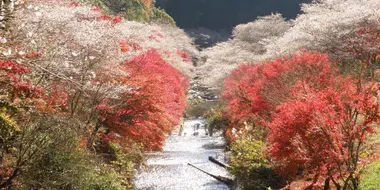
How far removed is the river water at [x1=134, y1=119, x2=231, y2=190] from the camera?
676 inches

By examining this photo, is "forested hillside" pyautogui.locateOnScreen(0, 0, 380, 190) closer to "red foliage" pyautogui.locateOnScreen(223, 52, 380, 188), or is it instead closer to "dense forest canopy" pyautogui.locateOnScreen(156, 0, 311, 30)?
"red foliage" pyautogui.locateOnScreen(223, 52, 380, 188)

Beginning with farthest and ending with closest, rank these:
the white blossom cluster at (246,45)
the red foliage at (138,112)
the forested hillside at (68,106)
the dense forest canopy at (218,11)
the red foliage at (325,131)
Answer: the dense forest canopy at (218,11) → the white blossom cluster at (246,45) → the red foliage at (138,112) → the forested hillside at (68,106) → the red foliage at (325,131)

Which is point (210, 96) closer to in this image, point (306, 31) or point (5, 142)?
point (306, 31)

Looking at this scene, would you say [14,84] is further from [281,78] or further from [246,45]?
[246,45]

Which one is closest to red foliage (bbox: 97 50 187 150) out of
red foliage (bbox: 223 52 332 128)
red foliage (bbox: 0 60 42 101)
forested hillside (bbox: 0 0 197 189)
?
forested hillside (bbox: 0 0 197 189)

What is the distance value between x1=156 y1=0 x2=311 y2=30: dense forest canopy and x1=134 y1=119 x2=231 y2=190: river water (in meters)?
77.6

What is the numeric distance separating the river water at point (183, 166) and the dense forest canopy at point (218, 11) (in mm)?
77639

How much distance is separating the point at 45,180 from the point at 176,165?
1181cm

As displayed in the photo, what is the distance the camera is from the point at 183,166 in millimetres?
→ 20594

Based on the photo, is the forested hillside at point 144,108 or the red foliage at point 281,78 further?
the red foliage at point 281,78

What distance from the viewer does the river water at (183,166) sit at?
17.2m

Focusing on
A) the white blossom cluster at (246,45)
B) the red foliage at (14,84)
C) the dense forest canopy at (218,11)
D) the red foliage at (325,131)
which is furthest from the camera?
the dense forest canopy at (218,11)

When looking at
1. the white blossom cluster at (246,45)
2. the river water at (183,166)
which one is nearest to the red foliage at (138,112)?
the river water at (183,166)

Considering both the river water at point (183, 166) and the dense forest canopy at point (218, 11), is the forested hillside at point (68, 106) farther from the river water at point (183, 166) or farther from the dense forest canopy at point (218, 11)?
the dense forest canopy at point (218, 11)
